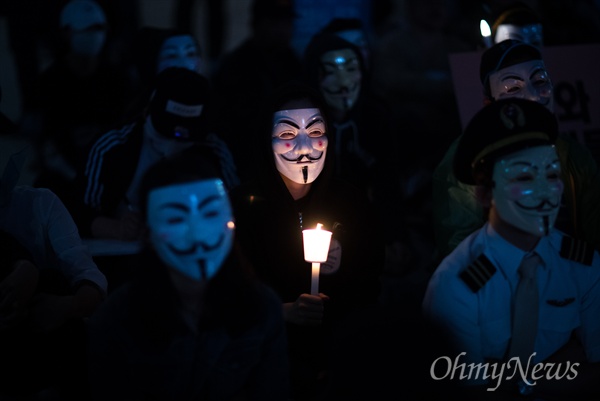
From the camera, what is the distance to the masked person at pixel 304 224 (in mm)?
4391

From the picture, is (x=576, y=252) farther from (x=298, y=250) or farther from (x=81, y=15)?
(x=81, y=15)

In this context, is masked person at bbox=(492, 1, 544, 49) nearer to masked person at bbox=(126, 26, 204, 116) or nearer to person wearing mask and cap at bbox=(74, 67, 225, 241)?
person wearing mask and cap at bbox=(74, 67, 225, 241)

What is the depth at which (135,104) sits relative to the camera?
240 inches

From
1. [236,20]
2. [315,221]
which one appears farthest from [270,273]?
[236,20]

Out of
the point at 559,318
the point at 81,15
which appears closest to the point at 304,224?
the point at 559,318

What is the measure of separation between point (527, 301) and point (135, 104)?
9.93 ft

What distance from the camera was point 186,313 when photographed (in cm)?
350

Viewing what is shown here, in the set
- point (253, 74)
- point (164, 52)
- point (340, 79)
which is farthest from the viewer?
point (253, 74)

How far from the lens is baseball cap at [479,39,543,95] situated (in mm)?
4816

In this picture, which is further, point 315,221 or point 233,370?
point 315,221

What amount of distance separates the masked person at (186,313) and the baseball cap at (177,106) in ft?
5.51

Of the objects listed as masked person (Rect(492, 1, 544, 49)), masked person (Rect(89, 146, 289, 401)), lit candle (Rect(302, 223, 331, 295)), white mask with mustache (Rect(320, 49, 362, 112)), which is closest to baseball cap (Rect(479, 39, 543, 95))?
masked person (Rect(492, 1, 544, 49))

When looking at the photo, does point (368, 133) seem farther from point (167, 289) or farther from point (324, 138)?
point (167, 289)

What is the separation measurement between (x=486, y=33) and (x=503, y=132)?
82.5 inches
